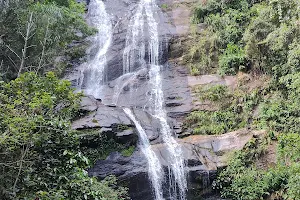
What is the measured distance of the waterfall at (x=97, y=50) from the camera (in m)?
16.8

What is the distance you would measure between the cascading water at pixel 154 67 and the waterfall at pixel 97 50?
50.1 inches

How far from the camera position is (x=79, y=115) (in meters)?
12.4

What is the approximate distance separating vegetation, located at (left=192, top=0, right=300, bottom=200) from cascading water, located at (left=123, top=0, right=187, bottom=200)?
1262 millimetres

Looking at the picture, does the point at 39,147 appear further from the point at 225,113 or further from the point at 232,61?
the point at 232,61

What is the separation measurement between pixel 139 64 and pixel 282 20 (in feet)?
22.7

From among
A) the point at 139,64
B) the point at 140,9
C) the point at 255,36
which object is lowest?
the point at 139,64

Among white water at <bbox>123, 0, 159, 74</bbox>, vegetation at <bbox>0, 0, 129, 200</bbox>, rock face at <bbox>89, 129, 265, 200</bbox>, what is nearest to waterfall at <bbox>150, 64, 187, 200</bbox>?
rock face at <bbox>89, 129, 265, 200</bbox>

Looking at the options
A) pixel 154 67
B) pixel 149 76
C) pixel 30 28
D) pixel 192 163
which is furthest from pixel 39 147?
pixel 154 67

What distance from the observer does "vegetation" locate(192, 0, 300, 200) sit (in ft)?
36.7

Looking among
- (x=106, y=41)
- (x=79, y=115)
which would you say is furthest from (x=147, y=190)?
(x=106, y=41)

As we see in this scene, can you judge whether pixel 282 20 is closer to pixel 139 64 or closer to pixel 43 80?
pixel 139 64

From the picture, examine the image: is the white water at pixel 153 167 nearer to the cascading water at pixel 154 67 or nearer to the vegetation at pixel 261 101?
the cascading water at pixel 154 67

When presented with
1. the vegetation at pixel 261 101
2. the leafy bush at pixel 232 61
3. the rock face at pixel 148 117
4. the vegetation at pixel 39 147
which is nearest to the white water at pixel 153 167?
the rock face at pixel 148 117

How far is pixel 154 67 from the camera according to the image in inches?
671
